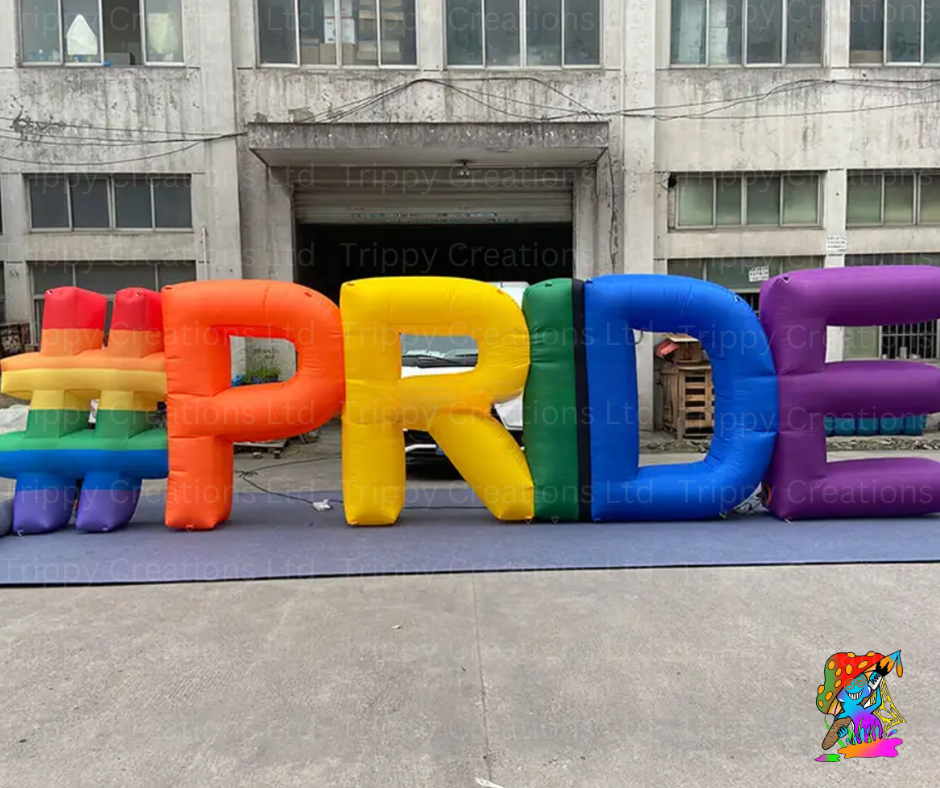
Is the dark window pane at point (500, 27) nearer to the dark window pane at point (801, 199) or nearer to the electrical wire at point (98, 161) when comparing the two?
the electrical wire at point (98, 161)

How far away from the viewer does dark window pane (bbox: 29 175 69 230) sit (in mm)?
12398

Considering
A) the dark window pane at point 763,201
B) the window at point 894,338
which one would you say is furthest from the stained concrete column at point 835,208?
the dark window pane at point 763,201

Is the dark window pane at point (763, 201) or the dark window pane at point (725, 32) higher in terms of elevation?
the dark window pane at point (725, 32)

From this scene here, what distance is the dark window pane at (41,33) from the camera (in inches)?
480

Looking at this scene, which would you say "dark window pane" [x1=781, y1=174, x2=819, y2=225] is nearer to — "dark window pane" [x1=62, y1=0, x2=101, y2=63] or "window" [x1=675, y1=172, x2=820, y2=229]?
"window" [x1=675, y1=172, x2=820, y2=229]

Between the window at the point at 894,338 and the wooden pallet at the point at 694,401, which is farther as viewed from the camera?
the window at the point at 894,338

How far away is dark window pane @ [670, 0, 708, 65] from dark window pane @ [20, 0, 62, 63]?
9647mm

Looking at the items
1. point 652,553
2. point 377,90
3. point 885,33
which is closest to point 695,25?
point 885,33

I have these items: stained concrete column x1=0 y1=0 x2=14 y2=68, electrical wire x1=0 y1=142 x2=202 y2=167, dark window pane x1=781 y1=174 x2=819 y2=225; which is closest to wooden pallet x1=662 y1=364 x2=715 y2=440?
dark window pane x1=781 y1=174 x2=819 y2=225

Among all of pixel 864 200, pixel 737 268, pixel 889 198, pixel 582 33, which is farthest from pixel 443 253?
pixel 889 198

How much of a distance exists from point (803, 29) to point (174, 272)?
10894 mm

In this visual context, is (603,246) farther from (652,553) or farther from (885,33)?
(652,553)

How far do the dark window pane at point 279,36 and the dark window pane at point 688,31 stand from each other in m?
6.06

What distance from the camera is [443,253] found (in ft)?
61.9
